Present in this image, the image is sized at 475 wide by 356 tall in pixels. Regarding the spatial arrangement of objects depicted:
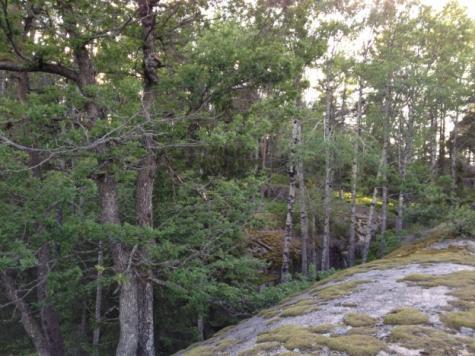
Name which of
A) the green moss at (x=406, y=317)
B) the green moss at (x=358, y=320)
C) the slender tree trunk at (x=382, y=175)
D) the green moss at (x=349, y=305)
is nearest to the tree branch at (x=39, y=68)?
the green moss at (x=349, y=305)

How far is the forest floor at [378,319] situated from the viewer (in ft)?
15.4

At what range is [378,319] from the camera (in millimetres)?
→ 5574

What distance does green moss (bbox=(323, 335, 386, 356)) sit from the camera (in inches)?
178

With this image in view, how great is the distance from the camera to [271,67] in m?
7.60

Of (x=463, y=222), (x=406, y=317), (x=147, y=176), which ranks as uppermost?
(x=147, y=176)

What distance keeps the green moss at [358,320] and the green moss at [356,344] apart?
1.66 ft

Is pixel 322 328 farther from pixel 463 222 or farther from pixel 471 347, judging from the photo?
pixel 463 222

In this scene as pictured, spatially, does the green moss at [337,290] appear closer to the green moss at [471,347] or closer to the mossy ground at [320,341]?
the mossy ground at [320,341]

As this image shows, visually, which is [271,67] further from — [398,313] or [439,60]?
[439,60]

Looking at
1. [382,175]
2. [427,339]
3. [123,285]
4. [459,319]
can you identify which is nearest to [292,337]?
[427,339]

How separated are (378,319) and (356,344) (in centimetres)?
103

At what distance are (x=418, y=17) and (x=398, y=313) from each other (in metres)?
14.3

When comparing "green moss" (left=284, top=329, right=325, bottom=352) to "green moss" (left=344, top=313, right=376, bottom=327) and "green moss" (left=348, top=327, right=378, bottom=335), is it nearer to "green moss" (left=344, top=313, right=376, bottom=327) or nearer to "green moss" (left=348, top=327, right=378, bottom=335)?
"green moss" (left=348, top=327, right=378, bottom=335)

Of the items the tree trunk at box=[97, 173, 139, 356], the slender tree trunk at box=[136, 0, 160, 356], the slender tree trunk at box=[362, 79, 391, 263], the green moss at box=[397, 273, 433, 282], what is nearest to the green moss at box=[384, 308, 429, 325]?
the green moss at box=[397, 273, 433, 282]
